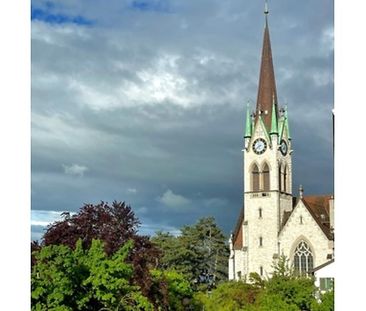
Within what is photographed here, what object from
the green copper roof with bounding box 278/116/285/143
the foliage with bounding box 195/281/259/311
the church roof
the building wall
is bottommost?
the foliage with bounding box 195/281/259/311

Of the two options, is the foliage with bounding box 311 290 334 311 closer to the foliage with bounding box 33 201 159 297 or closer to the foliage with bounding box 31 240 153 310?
the foliage with bounding box 33 201 159 297

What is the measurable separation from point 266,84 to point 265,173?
5.04m

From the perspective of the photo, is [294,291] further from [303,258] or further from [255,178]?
[255,178]

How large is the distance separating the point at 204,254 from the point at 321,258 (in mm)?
6119

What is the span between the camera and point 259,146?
32.2 m

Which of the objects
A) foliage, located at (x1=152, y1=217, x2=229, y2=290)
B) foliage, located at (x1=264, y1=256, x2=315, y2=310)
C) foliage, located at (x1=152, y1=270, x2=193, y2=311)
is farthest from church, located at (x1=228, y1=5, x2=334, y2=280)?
foliage, located at (x1=264, y1=256, x2=315, y2=310)

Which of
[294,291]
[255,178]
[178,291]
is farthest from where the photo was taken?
[255,178]

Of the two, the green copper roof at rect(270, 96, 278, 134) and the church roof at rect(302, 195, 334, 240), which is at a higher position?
the green copper roof at rect(270, 96, 278, 134)

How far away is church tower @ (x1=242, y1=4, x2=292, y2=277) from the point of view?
3011 centimetres

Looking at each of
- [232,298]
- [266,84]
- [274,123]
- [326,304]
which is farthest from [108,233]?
[266,84]
